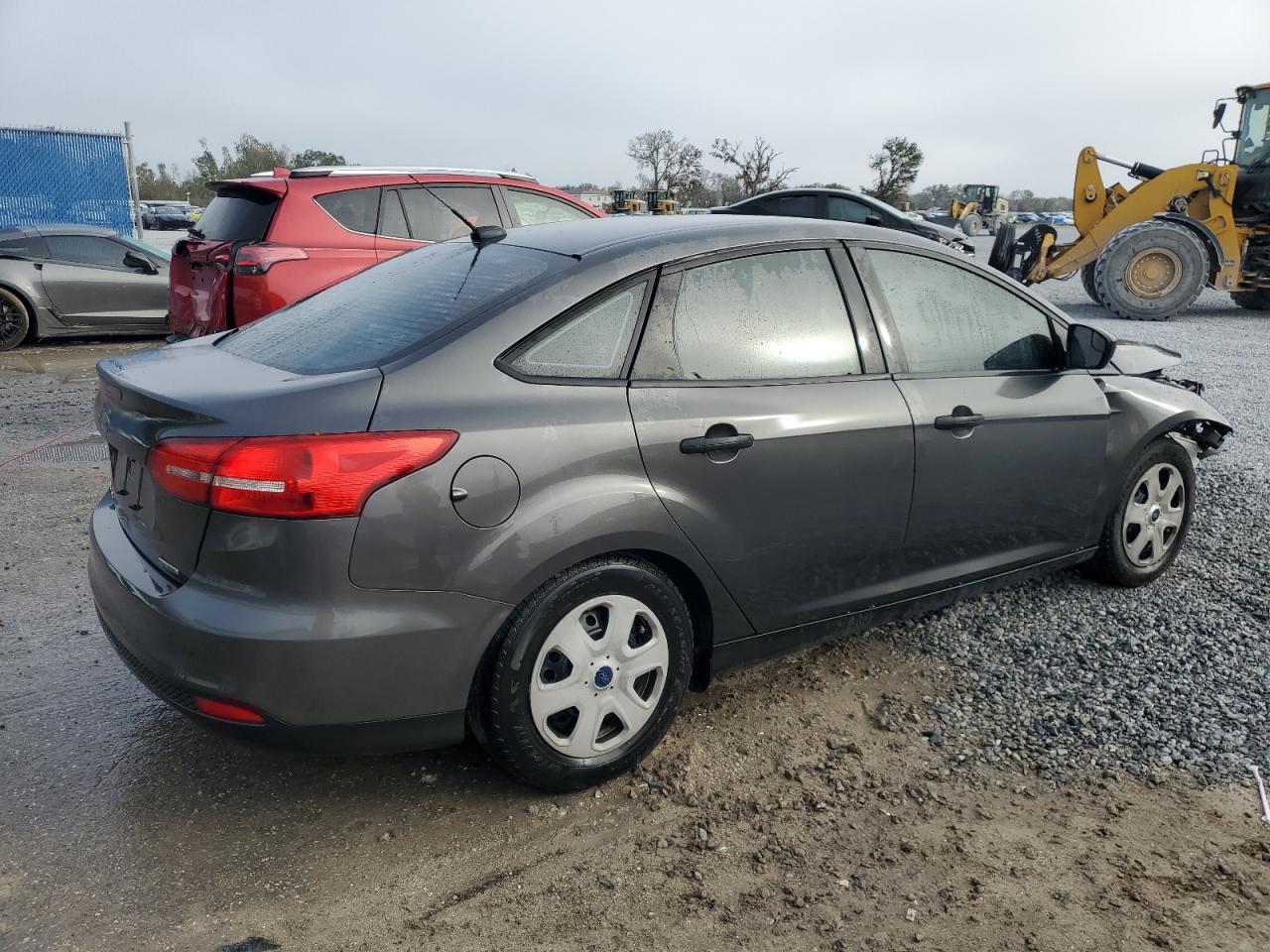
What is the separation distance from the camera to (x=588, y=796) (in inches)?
114

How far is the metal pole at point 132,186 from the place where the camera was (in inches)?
735

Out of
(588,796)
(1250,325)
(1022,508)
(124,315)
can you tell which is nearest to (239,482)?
(588,796)

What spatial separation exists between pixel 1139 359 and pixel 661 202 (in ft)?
126

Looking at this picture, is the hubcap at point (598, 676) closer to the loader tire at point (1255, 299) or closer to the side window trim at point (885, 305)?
the side window trim at point (885, 305)

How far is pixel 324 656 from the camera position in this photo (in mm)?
2398

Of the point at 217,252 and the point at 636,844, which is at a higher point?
the point at 217,252

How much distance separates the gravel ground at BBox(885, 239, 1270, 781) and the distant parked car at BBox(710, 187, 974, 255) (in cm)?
824

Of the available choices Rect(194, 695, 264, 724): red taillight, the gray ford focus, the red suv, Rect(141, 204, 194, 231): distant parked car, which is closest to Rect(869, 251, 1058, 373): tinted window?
the gray ford focus

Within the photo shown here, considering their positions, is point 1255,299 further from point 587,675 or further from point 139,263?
point 587,675

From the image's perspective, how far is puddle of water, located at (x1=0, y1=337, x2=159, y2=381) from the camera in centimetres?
991

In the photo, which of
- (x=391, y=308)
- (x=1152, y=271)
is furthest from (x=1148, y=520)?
(x=1152, y=271)

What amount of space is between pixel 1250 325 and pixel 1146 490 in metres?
11.8

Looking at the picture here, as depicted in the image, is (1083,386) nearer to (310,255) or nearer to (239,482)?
(239,482)

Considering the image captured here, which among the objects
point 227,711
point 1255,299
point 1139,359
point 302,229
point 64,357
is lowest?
point 64,357
